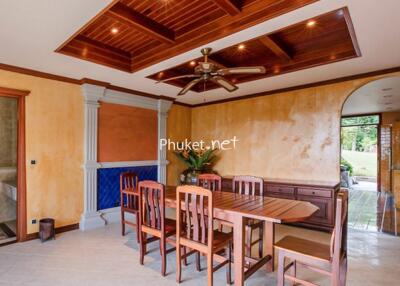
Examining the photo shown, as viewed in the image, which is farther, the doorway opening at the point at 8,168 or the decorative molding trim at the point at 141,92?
the doorway opening at the point at 8,168

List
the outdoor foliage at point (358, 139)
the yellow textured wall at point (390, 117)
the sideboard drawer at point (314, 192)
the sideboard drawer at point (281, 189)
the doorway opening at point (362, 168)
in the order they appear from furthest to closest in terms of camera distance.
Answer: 1. the outdoor foliage at point (358, 139)
2. the yellow textured wall at point (390, 117)
3. the doorway opening at point (362, 168)
4. the sideboard drawer at point (281, 189)
5. the sideboard drawer at point (314, 192)

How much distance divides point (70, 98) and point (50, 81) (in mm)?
381

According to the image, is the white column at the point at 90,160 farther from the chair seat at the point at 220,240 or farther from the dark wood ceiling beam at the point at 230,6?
the dark wood ceiling beam at the point at 230,6

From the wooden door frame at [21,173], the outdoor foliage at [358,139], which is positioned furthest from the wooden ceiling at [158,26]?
the outdoor foliage at [358,139]

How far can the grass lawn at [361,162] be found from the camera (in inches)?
439

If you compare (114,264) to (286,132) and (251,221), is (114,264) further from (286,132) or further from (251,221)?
(286,132)

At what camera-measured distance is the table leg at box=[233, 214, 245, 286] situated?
2.14m

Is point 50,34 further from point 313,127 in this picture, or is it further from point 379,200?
point 379,200

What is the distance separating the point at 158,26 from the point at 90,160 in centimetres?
264

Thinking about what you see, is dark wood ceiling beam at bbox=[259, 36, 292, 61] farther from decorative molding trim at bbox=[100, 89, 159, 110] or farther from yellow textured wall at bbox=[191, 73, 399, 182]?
decorative molding trim at bbox=[100, 89, 159, 110]

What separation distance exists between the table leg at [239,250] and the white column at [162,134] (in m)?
3.40

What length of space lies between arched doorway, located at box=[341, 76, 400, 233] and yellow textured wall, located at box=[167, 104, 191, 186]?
3.71 metres

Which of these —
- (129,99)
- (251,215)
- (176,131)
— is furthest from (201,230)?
(176,131)

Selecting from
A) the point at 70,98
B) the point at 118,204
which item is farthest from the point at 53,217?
the point at 70,98
